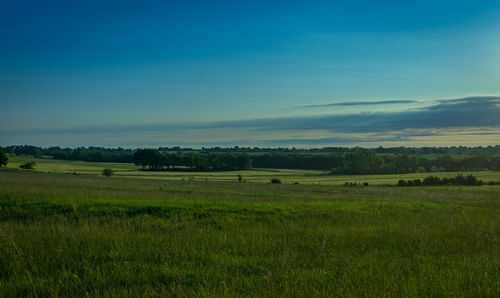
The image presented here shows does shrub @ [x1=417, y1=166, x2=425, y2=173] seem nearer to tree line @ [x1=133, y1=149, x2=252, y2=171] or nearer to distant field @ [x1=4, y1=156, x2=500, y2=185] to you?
distant field @ [x1=4, y1=156, x2=500, y2=185]

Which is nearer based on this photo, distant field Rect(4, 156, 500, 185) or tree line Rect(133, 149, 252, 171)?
distant field Rect(4, 156, 500, 185)

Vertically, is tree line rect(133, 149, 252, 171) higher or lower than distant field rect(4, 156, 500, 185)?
higher

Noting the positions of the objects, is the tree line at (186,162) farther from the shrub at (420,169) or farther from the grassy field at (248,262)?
the grassy field at (248,262)

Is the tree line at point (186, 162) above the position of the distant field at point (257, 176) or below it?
above

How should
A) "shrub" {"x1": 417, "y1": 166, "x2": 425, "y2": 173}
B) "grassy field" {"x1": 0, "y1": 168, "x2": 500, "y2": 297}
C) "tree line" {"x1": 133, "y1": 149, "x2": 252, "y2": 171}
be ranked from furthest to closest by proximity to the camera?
1. "tree line" {"x1": 133, "y1": 149, "x2": 252, "y2": 171}
2. "shrub" {"x1": 417, "y1": 166, "x2": 425, "y2": 173}
3. "grassy field" {"x1": 0, "y1": 168, "x2": 500, "y2": 297}

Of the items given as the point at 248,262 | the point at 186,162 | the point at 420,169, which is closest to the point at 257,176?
the point at 186,162

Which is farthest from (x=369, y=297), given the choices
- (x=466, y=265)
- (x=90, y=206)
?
(x=90, y=206)

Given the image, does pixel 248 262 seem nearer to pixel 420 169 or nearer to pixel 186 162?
pixel 186 162

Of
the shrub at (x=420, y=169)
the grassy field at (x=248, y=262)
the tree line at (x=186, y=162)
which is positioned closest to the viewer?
the grassy field at (x=248, y=262)

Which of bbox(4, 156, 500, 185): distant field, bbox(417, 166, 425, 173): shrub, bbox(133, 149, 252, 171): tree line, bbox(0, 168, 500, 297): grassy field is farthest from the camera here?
bbox(133, 149, 252, 171): tree line

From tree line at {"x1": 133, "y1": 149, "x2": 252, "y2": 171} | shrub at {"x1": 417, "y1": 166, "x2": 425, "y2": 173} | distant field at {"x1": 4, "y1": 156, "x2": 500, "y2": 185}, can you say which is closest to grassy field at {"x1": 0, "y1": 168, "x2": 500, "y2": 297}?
distant field at {"x1": 4, "y1": 156, "x2": 500, "y2": 185}

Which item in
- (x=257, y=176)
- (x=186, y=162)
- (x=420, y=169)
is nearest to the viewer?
(x=257, y=176)

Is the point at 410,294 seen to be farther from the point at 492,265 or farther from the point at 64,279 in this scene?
the point at 64,279

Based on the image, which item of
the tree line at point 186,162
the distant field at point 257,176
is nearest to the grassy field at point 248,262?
the distant field at point 257,176
